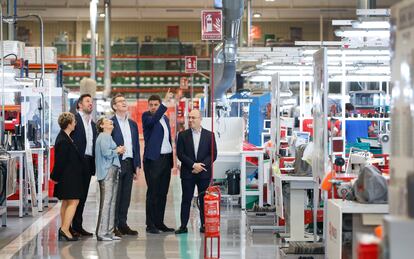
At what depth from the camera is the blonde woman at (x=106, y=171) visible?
953 cm

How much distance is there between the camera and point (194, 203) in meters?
14.0

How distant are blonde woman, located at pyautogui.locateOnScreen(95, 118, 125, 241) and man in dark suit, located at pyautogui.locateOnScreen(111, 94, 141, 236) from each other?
0.84 ft

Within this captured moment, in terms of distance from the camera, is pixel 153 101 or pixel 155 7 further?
pixel 155 7

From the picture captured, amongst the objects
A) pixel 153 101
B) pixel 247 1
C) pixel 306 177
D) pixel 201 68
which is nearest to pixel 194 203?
pixel 153 101

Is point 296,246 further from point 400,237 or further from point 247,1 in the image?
point 247,1

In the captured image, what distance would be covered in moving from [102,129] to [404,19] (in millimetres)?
5958

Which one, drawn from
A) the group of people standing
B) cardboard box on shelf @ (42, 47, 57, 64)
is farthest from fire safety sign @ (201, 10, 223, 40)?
cardboard box on shelf @ (42, 47, 57, 64)

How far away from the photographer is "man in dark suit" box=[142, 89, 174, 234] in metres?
10.4

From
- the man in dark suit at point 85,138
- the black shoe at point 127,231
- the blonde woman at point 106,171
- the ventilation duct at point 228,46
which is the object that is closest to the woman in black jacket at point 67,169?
the man in dark suit at point 85,138

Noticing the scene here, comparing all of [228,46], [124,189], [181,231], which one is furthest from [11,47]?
[181,231]

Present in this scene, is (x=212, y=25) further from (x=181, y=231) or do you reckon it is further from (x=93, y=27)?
(x=93, y=27)

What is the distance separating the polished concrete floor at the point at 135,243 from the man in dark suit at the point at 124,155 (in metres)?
0.33

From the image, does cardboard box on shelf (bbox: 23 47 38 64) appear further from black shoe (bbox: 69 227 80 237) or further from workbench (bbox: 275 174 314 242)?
workbench (bbox: 275 174 314 242)

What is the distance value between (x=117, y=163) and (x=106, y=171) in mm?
163
